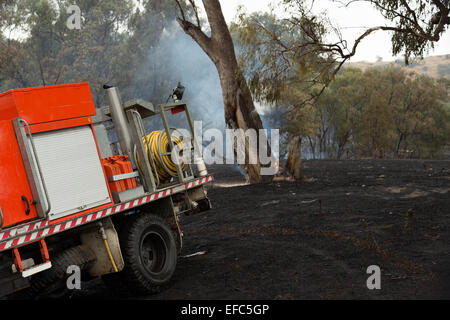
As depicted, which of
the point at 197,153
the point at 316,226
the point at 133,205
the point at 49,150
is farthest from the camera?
the point at 316,226

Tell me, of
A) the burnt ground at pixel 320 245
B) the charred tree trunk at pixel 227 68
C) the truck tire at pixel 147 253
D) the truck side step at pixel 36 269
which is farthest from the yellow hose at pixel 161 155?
the charred tree trunk at pixel 227 68

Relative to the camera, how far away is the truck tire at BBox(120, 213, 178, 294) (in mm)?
6609

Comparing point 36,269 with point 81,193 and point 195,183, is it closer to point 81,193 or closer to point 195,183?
point 81,193

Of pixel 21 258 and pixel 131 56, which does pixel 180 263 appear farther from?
pixel 131 56

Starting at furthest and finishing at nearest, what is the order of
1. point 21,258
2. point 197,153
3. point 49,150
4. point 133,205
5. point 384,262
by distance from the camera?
point 197,153 → point 384,262 → point 133,205 → point 49,150 → point 21,258

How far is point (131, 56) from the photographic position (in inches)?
1951

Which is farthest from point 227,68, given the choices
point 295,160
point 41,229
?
point 41,229

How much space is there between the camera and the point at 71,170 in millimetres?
6188

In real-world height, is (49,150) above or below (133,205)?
above

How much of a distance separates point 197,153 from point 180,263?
1.85m

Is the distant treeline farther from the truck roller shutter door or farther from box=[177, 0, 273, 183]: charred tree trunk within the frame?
the truck roller shutter door

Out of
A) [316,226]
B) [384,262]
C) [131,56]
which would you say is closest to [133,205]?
[384,262]

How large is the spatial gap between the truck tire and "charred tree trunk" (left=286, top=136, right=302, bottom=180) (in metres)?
12.2
